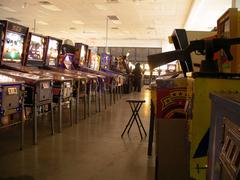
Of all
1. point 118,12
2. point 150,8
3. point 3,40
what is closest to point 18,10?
point 118,12

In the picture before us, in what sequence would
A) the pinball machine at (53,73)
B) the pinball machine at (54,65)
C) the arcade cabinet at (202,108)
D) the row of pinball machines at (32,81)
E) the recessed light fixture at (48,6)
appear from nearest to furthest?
the arcade cabinet at (202,108) < the row of pinball machines at (32,81) < the pinball machine at (53,73) < the pinball machine at (54,65) < the recessed light fixture at (48,6)

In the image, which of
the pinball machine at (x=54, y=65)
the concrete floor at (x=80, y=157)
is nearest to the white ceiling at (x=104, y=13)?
the pinball machine at (x=54, y=65)

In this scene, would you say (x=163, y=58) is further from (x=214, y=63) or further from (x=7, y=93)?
(x=7, y=93)

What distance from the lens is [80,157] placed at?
332 cm

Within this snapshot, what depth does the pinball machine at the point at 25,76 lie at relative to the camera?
3.64 meters

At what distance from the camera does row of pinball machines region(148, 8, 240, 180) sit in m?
0.75

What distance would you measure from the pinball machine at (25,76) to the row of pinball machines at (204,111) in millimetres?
2231

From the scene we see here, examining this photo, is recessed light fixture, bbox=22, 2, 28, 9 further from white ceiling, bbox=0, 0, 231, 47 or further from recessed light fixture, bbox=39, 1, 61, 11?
recessed light fixture, bbox=39, 1, 61, 11

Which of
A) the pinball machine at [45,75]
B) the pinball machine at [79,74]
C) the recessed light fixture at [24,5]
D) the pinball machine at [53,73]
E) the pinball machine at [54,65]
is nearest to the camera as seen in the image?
the pinball machine at [45,75]

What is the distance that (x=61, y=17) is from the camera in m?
12.2

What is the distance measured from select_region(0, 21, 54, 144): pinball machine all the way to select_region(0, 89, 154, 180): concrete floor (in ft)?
1.11

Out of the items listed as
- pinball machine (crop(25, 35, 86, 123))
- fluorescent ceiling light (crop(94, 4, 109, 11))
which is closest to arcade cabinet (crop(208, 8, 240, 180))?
pinball machine (crop(25, 35, 86, 123))

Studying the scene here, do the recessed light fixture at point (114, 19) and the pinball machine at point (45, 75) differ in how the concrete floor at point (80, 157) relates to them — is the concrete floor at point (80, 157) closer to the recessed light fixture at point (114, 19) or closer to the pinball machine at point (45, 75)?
the pinball machine at point (45, 75)

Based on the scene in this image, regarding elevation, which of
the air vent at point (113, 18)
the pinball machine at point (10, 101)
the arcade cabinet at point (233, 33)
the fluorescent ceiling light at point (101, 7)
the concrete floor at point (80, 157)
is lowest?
the concrete floor at point (80, 157)
